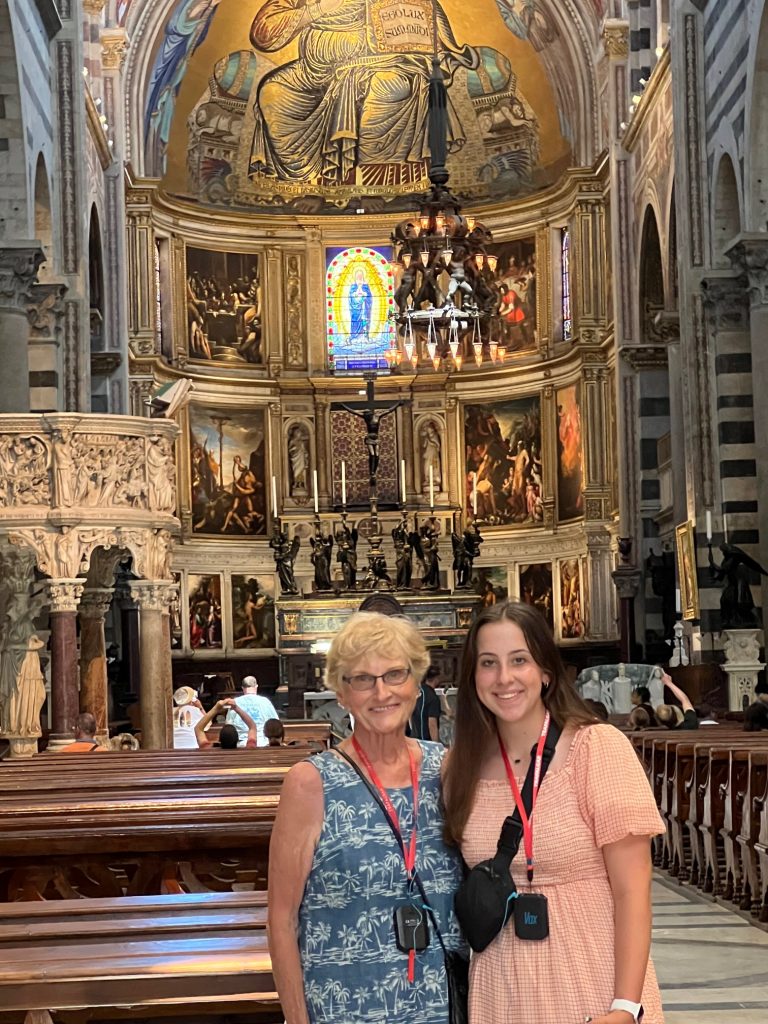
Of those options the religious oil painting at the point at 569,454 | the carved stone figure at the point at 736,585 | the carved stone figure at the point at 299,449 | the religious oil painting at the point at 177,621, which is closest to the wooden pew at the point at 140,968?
the carved stone figure at the point at 736,585

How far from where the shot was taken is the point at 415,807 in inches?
138

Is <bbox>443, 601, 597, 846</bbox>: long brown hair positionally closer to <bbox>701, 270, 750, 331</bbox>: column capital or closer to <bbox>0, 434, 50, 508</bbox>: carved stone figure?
<bbox>0, 434, 50, 508</bbox>: carved stone figure

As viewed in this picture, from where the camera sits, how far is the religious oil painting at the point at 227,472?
34500 millimetres

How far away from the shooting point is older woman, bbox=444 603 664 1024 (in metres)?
3.34

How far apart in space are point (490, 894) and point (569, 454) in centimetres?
3102

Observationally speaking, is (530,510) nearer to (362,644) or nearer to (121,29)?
(121,29)

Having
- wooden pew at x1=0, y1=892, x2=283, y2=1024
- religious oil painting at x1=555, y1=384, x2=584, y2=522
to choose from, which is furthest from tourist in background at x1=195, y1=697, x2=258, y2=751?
religious oil painting at x1=555, y1=384, x2=584, y2=522

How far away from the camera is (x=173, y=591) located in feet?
53.0

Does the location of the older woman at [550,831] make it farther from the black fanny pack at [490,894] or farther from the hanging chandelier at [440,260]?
the hanging chandelier at [440,260]

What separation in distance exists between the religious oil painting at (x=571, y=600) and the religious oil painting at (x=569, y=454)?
0.98 m

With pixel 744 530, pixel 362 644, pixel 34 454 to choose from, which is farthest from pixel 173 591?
pixel 362 644

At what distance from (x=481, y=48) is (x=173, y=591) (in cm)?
2172

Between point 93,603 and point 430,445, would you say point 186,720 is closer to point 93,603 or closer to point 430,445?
point 93,603

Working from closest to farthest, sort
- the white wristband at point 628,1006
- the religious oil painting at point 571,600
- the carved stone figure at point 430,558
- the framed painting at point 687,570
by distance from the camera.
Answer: the white wristband at point 628,1006, the framed painting at point 687,570, the carved stone figure at point 430,558, the religious oil painting at point 571,600
